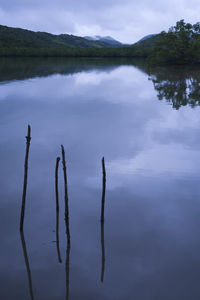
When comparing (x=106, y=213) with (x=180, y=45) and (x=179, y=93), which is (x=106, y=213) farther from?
(x=180, y=45)

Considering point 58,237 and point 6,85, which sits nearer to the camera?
point 58,237

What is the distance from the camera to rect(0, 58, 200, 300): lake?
8609mm

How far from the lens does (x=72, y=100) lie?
129 feet

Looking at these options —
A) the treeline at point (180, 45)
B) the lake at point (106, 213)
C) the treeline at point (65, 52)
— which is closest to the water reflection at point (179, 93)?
the lake at point (106, 213)

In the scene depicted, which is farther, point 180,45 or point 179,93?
point 180,45

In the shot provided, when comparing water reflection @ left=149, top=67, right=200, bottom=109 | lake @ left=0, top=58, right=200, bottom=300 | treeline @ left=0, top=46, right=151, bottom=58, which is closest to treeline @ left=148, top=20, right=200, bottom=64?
water reflection @ left=149, top=67, right=200, bottom=109

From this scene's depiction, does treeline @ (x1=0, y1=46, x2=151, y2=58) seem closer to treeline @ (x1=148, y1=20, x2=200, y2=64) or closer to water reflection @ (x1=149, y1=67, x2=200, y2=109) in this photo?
treeline @ (x1=148, y1=20, x2=200, y2=64)

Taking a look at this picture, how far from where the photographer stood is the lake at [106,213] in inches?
339

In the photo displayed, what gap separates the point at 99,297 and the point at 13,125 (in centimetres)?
1982

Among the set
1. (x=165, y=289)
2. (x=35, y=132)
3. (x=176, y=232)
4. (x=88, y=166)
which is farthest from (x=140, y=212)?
(x=35, y=132)

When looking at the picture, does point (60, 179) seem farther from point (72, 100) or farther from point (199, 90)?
point (199, 90)

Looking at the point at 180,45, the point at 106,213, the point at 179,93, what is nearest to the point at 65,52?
the point at 180,45

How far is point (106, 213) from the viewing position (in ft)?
39.2

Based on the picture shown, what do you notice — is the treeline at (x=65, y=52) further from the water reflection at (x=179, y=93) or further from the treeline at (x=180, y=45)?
the water reflection at (x=179, y=93)
